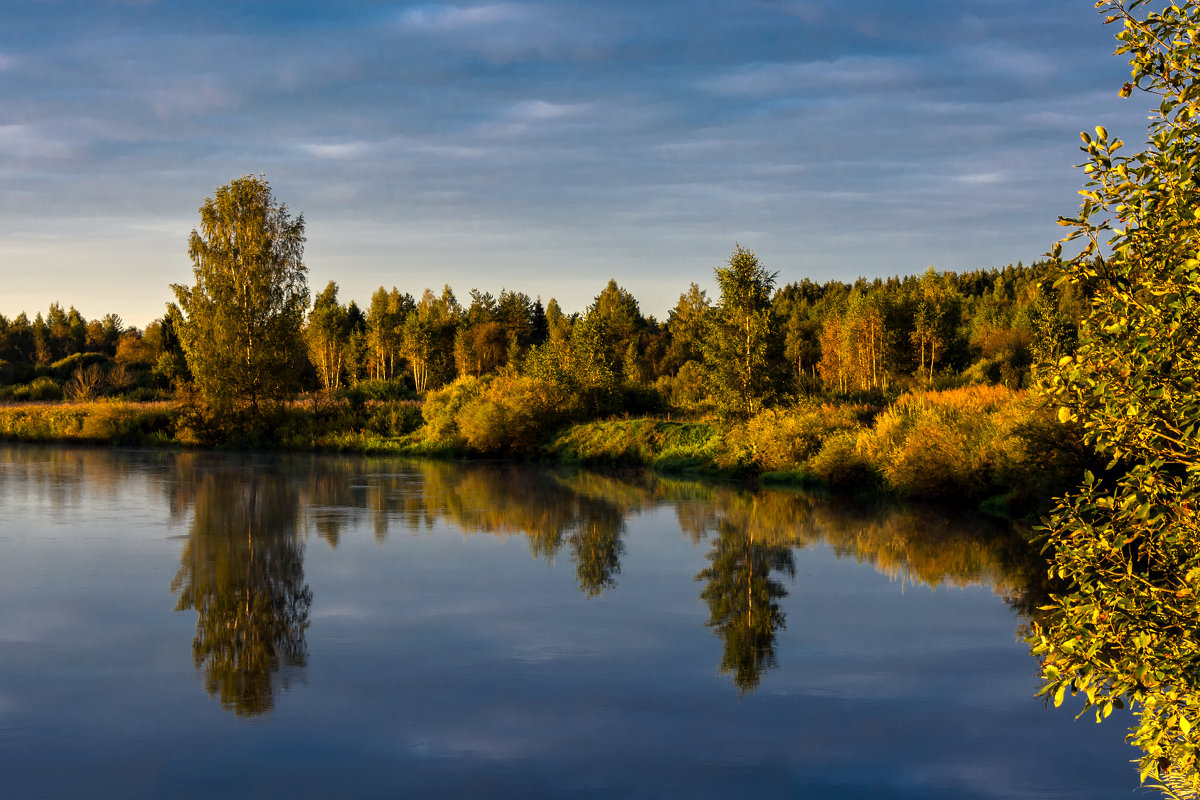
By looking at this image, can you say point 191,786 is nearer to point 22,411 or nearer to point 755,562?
point 755,562

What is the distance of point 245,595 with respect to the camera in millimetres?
14453

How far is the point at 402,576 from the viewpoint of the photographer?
1616cm

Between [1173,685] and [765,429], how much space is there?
86.9ft

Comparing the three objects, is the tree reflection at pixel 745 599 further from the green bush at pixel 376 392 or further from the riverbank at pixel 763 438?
the green bush at pixel 376 392

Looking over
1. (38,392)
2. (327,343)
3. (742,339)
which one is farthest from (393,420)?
(327,343)

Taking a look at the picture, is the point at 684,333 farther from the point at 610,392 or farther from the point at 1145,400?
the point at 1145,400

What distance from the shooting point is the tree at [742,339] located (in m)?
32.7

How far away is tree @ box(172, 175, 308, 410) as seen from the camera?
45375 mm

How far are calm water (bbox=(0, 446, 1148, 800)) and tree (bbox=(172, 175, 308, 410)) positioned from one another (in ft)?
77.8

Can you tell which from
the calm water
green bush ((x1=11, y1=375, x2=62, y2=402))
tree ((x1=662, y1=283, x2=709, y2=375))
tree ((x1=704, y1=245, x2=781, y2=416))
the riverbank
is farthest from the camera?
tree ((x1=662, y1=283, x2=709, y2=375))

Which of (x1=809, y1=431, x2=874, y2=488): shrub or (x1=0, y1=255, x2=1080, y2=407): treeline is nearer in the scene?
(x1=809, y1=431, x2=874, y2=488): shrub

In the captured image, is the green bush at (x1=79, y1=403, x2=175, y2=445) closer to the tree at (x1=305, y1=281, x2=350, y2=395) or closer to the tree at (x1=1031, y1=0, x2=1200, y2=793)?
the tree at (x1=305, y1=281, x2=350, y2=395)

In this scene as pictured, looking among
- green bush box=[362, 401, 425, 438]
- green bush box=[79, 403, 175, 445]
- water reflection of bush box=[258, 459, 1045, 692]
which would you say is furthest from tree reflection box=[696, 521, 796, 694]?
green bush box=[79, 403, 175, 445]

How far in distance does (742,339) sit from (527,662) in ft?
75.8
